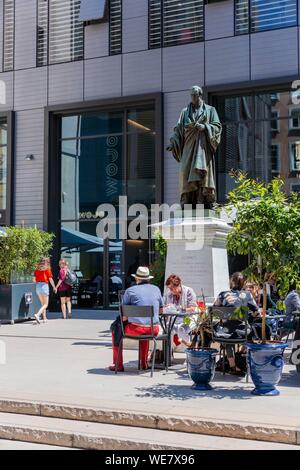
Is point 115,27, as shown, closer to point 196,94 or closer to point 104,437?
point 196,94

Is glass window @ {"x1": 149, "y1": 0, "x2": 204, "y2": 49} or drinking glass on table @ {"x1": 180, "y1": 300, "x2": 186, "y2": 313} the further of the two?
glass window @ {"x1": 149, "y1": 0, "x2": 204, "y2": 49}

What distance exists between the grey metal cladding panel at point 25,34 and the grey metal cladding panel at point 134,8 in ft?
11.4

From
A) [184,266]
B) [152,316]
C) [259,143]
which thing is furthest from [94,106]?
[152,316]

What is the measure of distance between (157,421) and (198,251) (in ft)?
16.4

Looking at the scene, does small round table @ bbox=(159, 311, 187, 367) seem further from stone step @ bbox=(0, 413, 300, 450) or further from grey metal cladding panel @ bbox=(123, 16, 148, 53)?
grey metal cladding panel @ bbox=(123, 16, 148, 53)

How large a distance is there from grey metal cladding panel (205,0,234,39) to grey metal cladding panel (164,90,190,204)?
188 cm

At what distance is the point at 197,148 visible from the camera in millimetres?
10750

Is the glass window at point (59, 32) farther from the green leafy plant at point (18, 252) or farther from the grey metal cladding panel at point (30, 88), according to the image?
the green leafy plant at point (18, 252)

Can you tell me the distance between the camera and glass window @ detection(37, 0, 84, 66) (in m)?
20.0

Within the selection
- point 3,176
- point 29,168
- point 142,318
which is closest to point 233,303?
point 142,318

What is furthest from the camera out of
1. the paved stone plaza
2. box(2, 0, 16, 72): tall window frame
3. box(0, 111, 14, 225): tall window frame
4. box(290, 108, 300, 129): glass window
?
box(2, 0, 16, 72): tall window frame

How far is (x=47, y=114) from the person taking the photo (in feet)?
66.0

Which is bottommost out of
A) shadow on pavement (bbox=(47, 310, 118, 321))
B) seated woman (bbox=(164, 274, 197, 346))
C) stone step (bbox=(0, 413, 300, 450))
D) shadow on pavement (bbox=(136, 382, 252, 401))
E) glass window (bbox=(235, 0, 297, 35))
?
stone step (bbox=(0, 413, 300, 450))

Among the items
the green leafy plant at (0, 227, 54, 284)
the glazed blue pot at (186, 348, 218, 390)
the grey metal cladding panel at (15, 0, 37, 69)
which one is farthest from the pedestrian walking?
the glazed blue pot at (186, 348, 218, 390)
